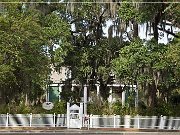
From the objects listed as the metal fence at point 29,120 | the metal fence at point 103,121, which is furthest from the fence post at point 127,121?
the metal fence at point 29,120

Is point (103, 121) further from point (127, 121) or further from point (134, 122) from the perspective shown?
point (134, 122)

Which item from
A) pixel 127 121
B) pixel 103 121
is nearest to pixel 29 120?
pixel 103 121

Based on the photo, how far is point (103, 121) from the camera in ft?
125

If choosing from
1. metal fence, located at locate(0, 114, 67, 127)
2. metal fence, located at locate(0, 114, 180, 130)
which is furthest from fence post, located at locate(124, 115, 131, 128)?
metal fence, located at locate(0, 114, 67, 127)

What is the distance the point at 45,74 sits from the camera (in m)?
37.4

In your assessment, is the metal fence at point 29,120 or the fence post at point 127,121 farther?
the fence post at point 127,121

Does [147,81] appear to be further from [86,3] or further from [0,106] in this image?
[0,106]

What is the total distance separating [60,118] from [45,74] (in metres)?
4.31

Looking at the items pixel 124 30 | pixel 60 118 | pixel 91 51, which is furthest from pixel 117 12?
pixel 60 118

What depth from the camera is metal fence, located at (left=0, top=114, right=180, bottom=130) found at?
37.0m

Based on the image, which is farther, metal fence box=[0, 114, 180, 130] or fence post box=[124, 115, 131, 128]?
fence post box=[124, 115, 131, 128]

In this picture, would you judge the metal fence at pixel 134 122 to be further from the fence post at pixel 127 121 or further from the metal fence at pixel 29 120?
the metal fence at pixel 29 120

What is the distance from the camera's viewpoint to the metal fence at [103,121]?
37.0 meters

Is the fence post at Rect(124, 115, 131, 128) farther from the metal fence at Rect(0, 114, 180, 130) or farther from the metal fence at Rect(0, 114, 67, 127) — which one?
the metal fence at Rect(0, 114, 67, 127)
